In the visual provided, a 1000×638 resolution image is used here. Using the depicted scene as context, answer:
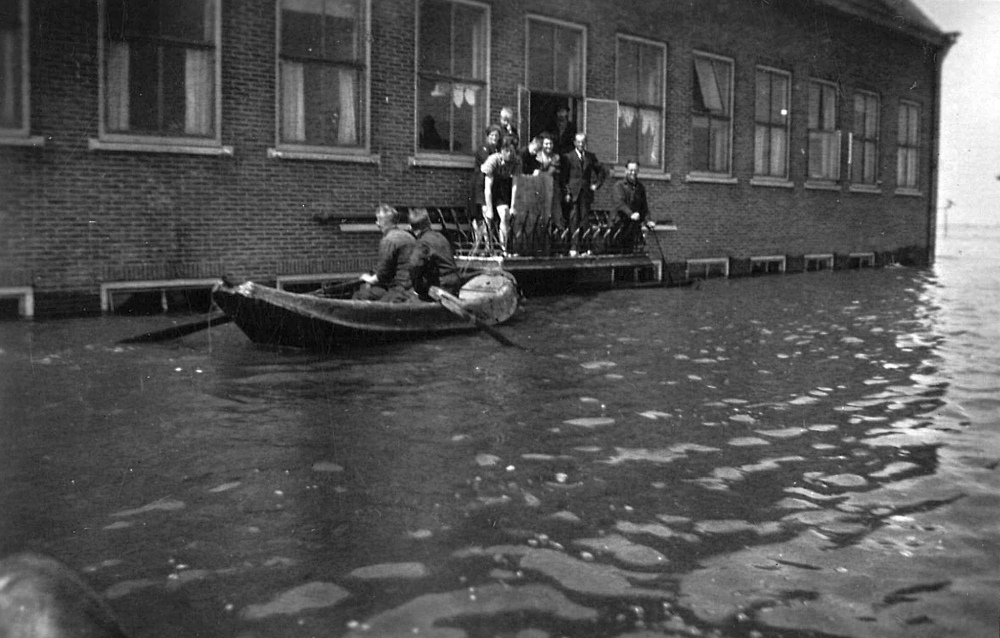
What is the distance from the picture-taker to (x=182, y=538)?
4.63 meters

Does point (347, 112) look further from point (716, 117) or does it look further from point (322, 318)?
point (716, 117)

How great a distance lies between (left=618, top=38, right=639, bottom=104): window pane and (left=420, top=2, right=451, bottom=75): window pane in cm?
451

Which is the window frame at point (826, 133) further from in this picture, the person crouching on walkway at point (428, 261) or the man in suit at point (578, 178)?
the person crouching on walkway at point (428, 261)

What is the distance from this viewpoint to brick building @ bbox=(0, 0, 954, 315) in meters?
12.8

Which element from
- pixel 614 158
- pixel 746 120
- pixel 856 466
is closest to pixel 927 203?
pixel 746 120

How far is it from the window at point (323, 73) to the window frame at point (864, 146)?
16054 millimetres

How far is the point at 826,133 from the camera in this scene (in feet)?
89.0

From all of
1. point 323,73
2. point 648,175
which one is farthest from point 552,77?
point 323,73

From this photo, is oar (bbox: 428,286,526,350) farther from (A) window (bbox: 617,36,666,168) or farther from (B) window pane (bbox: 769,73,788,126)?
(B) window pane (bbox: 769,73,788,126)

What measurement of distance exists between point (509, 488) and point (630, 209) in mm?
14372

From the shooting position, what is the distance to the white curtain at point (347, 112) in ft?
51.2

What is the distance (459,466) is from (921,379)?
4.88 m

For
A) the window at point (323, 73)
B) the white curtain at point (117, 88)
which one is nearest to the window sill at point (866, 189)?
the window at point (323, 73)

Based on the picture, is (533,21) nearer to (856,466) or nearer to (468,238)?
(468,238)
